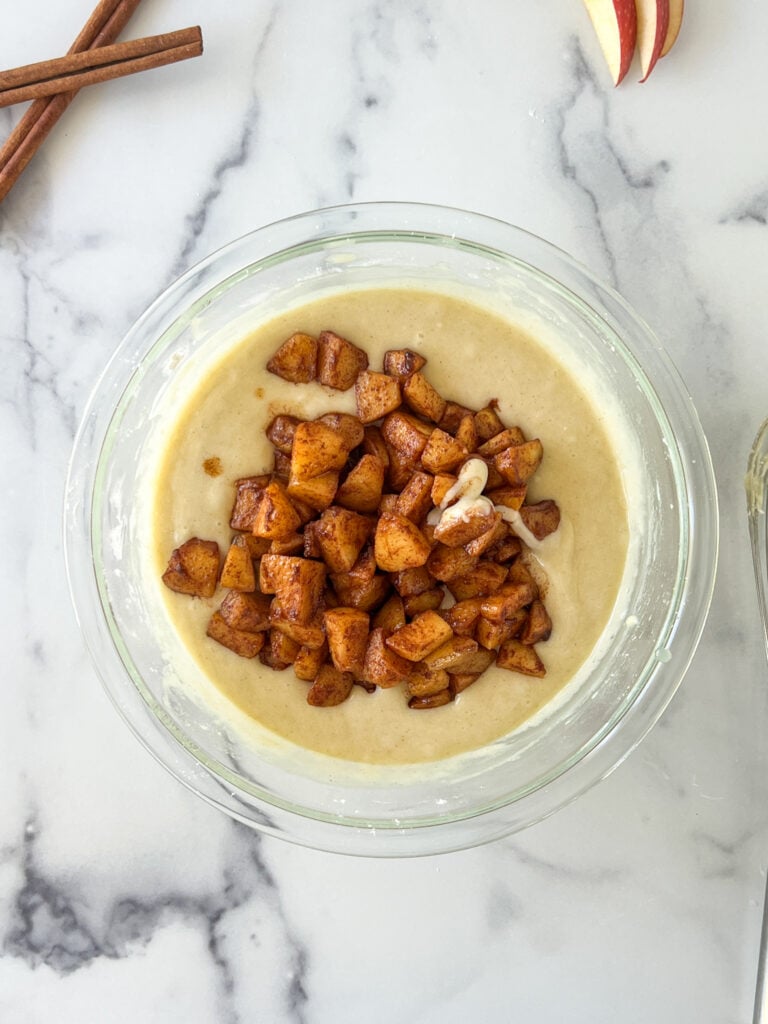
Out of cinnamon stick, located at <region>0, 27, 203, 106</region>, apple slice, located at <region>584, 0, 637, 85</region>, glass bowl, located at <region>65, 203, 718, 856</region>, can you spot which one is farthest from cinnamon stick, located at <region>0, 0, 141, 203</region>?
apple slice, located at <region>584, 0, 637, 85</region>

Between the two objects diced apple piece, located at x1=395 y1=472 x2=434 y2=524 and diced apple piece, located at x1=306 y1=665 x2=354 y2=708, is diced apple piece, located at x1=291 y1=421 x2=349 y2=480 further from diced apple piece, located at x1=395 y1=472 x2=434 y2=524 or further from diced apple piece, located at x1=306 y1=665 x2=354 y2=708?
diced apple piece, located at x1=306 y1=665 x2=354 y2=708

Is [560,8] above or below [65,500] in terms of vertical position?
above

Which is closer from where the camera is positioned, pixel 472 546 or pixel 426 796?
pixel 472 546

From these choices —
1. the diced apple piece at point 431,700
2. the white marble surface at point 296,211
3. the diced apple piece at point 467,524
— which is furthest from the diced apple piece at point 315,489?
the white marble surface at point 296,211

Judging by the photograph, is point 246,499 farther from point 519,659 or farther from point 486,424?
point 519,659

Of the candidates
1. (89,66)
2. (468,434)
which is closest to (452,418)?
(468,434)

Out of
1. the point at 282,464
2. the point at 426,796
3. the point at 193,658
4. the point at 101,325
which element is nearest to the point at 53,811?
the point at 193,658

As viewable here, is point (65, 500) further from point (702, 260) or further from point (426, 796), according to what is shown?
point (702, 260)
